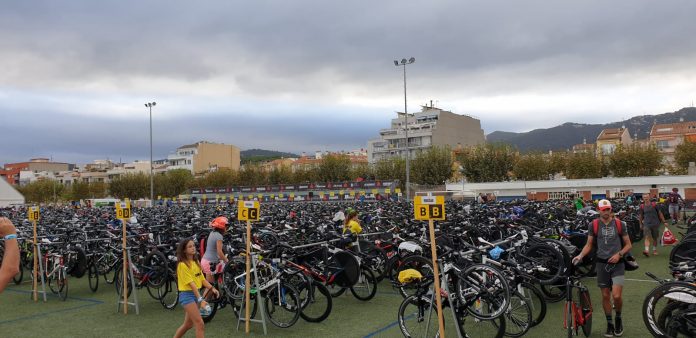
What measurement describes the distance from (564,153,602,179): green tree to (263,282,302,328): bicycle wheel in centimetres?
4669

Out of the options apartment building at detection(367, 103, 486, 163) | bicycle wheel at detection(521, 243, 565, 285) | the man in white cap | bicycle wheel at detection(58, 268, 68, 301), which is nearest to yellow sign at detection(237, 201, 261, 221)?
bicycle wheel at detection(521, 243, 565, 285)

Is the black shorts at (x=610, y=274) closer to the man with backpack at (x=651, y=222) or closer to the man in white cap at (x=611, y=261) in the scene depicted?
the man in white cap at (x=611, y=261)

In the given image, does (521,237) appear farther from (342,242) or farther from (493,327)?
(342,242)

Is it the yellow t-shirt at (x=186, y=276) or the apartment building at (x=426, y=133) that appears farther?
the apartment building at (x=426, y=133)

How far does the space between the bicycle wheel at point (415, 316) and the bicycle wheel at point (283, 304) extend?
4.62 ft

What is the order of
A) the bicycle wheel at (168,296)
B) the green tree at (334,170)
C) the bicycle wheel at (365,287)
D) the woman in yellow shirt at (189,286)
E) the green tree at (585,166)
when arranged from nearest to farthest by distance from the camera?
1. the woman in yellow shirt at (189,286)
2. the bicycle wheel at (168,296)
3. the bicycle wheel at (365,287)
4. the green tree at (585,166)
5. the green tree at (334,170)

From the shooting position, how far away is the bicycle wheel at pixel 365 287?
7832 mm

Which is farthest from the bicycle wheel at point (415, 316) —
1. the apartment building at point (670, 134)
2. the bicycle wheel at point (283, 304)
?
the apartment building at point (670, 134)

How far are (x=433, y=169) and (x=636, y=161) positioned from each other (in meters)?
18.8

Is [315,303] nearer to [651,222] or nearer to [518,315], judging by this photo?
[518,315]

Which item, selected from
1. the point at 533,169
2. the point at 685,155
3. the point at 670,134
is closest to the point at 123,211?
the point at 533,169

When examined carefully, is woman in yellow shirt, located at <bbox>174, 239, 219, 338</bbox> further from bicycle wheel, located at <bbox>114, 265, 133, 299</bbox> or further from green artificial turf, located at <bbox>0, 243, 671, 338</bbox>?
bicycle wheel, located at <bbox>114, 265, 133, 299</bbox>

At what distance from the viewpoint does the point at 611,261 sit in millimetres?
5570

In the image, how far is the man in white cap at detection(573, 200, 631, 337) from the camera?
18.3ft
